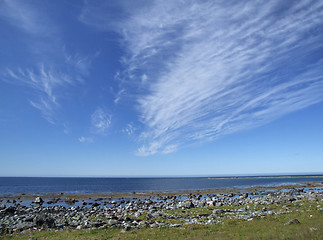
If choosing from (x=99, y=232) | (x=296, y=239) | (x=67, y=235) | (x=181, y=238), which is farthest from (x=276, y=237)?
(x=67, y=235)

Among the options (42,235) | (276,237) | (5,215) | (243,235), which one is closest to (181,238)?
(243,235)

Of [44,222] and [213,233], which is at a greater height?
[213,233]

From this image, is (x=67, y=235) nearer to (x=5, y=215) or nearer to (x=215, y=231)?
(x=215, y=231)

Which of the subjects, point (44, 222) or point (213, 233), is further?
point (44, 222)

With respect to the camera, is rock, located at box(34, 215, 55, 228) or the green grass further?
rock, located at box(34, 215, 55, 228)

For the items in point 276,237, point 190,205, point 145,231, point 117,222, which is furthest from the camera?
point 190,205

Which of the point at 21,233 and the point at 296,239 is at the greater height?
the point at 296,239

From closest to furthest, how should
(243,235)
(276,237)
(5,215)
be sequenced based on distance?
1. (276,237)
2. (243,235)
3. (5,215)

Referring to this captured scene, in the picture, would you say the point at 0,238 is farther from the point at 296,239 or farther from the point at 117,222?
the point at 296,239

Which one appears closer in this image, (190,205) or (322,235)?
(322,235)

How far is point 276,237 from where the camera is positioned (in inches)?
590

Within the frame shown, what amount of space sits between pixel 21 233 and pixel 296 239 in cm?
2561

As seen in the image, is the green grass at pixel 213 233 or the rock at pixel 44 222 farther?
the rock at pixel 44 222

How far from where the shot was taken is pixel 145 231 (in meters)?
20.2
